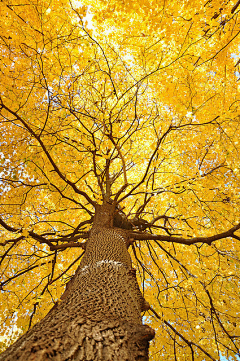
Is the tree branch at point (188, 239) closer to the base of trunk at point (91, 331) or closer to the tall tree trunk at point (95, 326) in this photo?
the tall tree trunk at point (95, 326)

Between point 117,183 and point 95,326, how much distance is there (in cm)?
500

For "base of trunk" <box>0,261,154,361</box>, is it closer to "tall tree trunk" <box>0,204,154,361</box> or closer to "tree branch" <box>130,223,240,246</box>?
"tall tree trunk" <box>0,204,154,361</box>

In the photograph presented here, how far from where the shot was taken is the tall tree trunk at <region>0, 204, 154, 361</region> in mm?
1044

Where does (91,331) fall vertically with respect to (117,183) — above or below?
below

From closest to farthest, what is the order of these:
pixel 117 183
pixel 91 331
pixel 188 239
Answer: pixel 91 331 < pixel 188 239 < pixel 117 183

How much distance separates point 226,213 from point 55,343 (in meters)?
4.48

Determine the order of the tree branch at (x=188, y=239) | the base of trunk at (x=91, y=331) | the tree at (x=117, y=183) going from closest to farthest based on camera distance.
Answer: the base of trunk at (x=91, y=331)
the tree at (x=117, y=183)
the tree branch at (x=188, y=239)

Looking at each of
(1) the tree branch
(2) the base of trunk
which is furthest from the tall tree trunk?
(1) the tree branch

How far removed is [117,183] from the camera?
6246 millimetres

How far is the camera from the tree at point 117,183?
220cm

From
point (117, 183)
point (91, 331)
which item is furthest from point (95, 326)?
point (117, 183)

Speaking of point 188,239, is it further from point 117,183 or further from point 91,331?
point 117,183

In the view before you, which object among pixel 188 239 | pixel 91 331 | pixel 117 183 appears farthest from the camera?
pixel 117 183

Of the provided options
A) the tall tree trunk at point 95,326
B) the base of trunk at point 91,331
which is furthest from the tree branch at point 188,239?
the base of trunk at point 91,331
